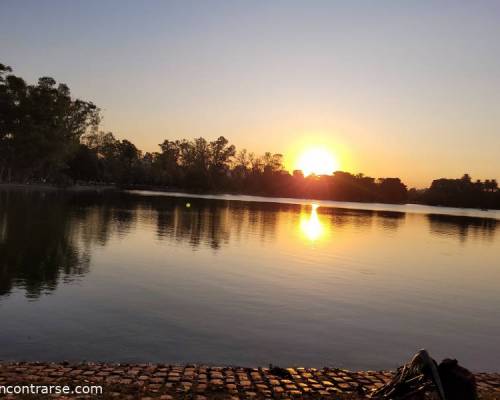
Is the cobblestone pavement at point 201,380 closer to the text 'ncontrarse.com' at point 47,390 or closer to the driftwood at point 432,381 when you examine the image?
the text 'ncontrarse.com' at point 47,390

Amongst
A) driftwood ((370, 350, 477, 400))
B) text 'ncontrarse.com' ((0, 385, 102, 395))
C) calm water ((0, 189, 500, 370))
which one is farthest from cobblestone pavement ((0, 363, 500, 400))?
calm water ((0, 189, 500, 370))

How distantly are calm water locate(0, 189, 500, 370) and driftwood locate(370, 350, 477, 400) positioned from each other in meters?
3.78

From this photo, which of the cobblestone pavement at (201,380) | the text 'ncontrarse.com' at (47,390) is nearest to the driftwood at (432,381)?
the cobblestone pavement at (201,380)

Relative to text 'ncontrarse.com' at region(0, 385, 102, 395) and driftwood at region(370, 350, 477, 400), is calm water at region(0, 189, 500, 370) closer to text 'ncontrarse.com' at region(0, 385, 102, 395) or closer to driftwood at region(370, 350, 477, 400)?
text 'ncontrarse.com' at region(0, 385, 102, 395)

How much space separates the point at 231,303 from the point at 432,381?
409 inches

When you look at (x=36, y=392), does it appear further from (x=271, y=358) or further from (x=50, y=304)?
(x=50, y=304)

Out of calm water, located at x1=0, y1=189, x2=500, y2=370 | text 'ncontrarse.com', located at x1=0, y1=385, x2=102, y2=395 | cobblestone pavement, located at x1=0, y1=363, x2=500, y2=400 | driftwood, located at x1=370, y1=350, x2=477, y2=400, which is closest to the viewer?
driftwood, located at x1=370, y1=350, x2=477, y2=400

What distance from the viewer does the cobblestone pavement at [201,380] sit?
830 cm

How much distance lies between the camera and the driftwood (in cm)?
729

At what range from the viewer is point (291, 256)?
101ft

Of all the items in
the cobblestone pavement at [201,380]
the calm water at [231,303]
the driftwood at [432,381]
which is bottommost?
the calm water at [231,303]

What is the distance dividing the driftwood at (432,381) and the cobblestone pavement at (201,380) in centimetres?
109

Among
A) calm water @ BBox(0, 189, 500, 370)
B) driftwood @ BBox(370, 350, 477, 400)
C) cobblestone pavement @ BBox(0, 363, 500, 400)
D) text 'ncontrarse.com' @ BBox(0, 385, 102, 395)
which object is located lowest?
calm water @ BBox(0, 189, 500, 370)

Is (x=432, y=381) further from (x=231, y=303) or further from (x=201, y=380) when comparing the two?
(x=231, y=303)
